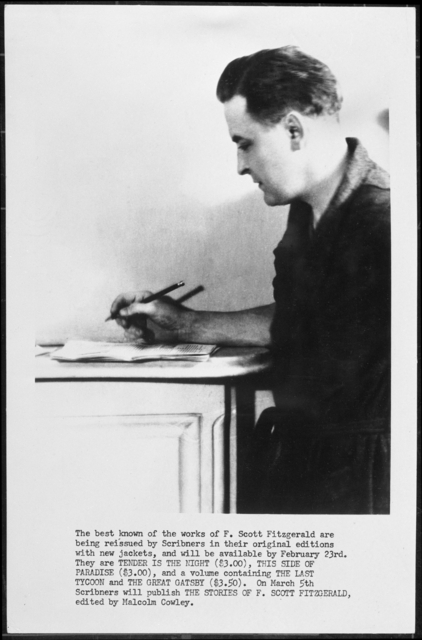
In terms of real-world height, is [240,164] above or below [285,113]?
below

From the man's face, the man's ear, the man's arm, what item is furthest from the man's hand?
the man's ear

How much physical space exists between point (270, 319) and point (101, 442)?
0.48 m

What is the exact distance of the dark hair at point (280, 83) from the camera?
1053 millimetres

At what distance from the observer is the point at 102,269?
3.49 ft

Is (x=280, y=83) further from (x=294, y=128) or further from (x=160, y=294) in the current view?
(x=160, y=294)

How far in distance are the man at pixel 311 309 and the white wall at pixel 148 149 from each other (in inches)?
1.6

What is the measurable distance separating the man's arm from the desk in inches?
1.4

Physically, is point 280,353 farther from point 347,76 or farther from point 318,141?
point 347,76

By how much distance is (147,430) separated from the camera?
3.43 feet

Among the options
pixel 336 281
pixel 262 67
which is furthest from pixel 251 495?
pixel 262 67

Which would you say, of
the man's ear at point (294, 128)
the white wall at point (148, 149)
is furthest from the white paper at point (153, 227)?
the man's ear at point (294, 128)

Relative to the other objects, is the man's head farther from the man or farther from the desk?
the desk

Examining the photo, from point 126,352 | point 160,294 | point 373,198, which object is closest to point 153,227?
point 160,294

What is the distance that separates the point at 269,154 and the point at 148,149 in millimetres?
283
